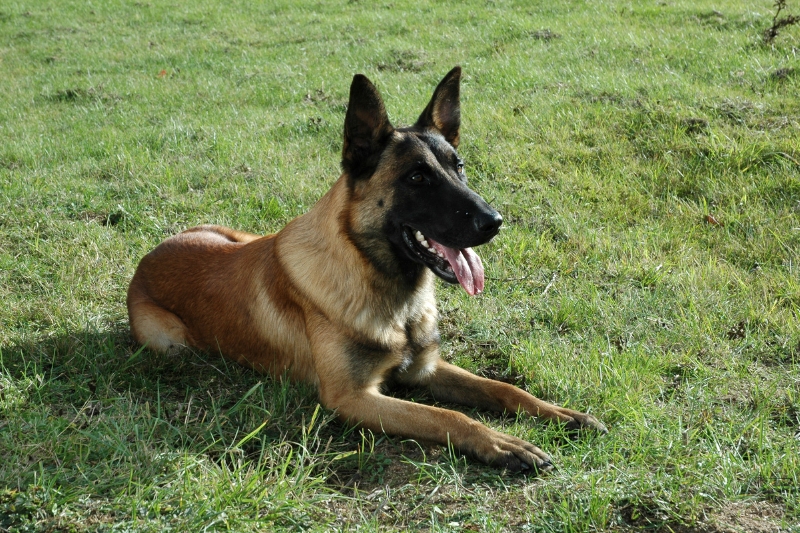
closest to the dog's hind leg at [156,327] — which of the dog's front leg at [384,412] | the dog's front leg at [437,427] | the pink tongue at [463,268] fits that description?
the dog's front leg at [384,412]

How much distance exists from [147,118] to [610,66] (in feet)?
19.0

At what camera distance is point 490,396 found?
12.4 ft

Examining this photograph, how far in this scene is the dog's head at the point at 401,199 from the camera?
360 cm

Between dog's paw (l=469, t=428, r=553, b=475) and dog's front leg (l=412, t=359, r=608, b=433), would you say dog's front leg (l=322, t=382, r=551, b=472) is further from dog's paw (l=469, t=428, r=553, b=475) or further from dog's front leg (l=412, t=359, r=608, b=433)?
dog's front leg (l=412, t=359, r=608, b=433)

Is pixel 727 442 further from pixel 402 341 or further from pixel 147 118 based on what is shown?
pixel 147 118

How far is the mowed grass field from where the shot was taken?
2936 millimetres

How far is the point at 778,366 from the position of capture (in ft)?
13.2

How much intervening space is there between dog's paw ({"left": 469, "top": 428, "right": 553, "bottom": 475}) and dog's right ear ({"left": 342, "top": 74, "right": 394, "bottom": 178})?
4.78 feet

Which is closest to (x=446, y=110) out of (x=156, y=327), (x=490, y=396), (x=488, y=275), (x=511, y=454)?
(x=488, y=275)

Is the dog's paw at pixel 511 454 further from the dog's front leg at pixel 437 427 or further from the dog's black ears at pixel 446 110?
the dog's black ears at pixel 446 110

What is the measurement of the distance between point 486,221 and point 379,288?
68 centimetres

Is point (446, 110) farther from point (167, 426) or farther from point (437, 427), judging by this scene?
point (167, 426)

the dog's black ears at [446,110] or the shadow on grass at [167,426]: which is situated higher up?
the dog's black ears at [446,110]

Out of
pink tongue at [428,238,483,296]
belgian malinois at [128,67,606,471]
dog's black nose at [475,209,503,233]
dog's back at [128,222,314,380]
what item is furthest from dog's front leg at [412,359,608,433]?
dog's black nose at [475,209,503,233]
